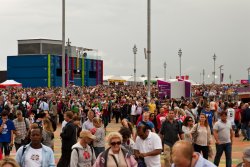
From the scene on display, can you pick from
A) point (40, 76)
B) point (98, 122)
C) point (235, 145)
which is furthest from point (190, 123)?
point (40, 76)

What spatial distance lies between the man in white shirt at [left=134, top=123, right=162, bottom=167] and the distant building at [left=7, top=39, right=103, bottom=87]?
242 feet

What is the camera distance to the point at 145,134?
9188 millimetres

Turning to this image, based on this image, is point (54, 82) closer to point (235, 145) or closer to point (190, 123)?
point (235, 145)

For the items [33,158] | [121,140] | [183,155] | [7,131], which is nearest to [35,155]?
[33,158]

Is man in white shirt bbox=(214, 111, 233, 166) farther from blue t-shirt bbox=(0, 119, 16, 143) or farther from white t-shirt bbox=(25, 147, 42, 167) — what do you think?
white t-shirt bbox=(25, 147, 42, 167)

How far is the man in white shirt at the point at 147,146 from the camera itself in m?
9.16

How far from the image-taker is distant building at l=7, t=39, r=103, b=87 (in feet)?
296

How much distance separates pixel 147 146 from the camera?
363 inches

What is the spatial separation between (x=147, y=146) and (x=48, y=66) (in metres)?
82.0

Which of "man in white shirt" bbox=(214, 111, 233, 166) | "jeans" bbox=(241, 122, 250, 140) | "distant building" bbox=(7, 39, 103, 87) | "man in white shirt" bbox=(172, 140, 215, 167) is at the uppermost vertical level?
"distant building" bbox=(7, 39, 103, 87)

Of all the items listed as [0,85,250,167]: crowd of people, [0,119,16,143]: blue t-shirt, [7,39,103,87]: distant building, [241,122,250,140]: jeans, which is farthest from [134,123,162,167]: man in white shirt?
[7,39,103,87]: distant building

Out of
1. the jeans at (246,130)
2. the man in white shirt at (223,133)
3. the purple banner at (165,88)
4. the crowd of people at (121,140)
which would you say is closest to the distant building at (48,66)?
the purple banner at (165,88)

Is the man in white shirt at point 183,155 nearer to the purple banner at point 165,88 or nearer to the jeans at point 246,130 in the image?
the jeans at point 246,130

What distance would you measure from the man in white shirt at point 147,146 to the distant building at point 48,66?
73.7 meters
